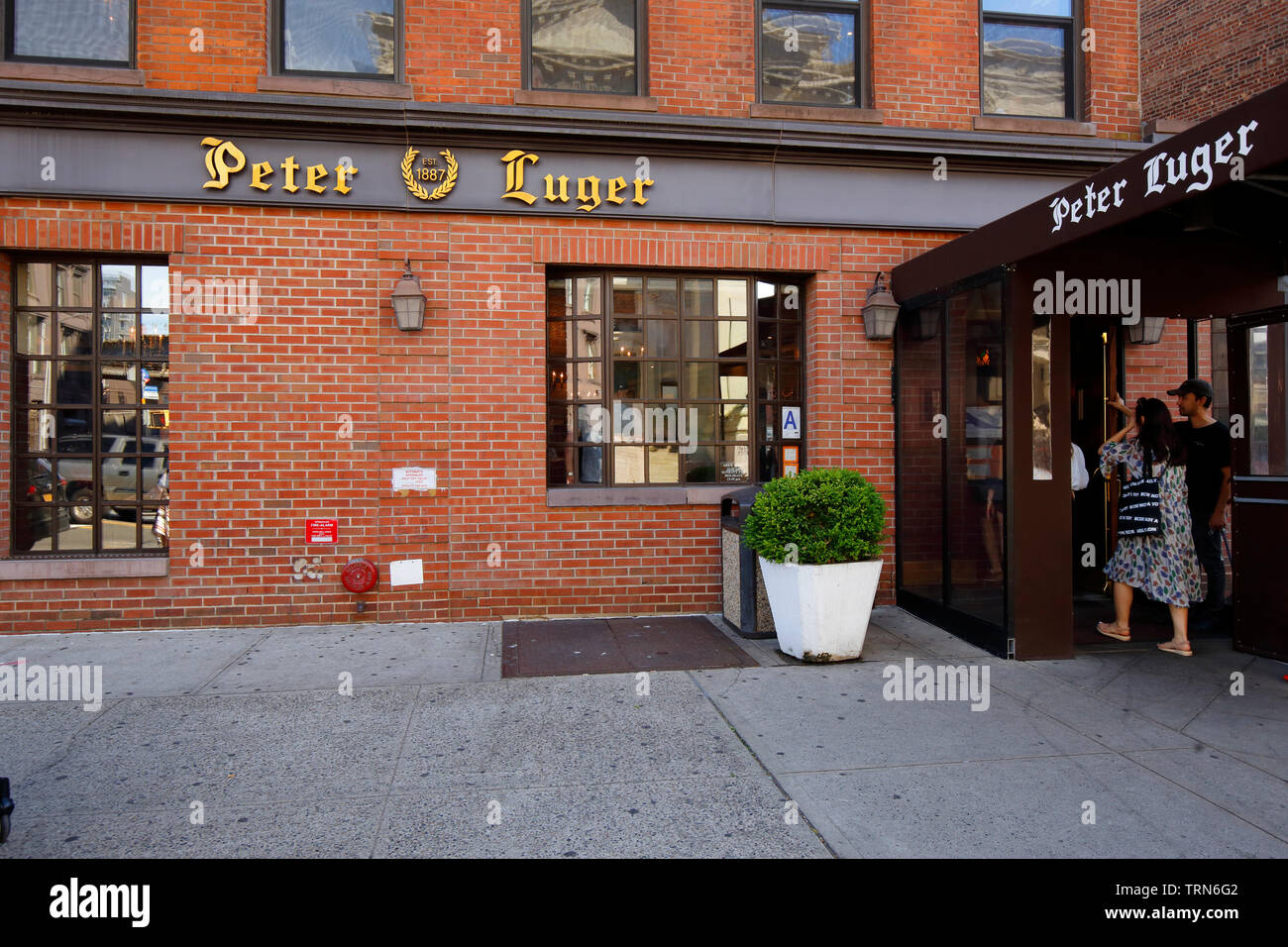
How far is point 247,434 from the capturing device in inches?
→ 282

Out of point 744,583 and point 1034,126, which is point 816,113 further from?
point 744,583

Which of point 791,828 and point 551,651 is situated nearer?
point 791,828

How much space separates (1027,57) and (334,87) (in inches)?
263

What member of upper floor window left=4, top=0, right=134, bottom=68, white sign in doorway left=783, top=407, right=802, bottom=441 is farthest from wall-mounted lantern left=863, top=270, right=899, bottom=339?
upper floor window left=4, top=0, right=134, bottom=68

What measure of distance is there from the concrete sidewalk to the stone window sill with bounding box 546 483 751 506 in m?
1.75

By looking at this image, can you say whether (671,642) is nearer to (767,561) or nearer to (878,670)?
(767,561)

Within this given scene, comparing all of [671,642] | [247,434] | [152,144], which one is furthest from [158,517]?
[671,642]

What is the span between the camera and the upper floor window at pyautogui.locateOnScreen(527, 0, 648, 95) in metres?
7.65

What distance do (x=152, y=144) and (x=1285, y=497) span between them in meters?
9.29

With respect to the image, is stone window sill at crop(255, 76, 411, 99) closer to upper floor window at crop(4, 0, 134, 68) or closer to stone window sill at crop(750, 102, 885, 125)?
upper floor window at crop(4, 0, 134, 68)

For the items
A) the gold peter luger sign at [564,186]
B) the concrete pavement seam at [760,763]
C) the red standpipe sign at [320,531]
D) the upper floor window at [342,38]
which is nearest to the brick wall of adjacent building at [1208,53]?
the gold peter luger sign at [564,186]

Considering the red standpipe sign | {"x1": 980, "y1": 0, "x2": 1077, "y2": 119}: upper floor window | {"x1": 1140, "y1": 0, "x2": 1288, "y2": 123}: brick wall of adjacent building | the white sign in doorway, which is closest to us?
the red standpipe sign

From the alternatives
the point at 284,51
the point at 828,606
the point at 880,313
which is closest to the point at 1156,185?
the point at 880,313

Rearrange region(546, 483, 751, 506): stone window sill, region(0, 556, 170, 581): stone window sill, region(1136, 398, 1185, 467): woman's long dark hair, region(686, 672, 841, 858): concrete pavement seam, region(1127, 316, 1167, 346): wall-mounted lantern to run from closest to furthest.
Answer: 1. region(686, 672, 841, 858): concrete pavement seam
2. region(1136, 398, 1185, 467): woman's long dark hair
3. region(0, 556, 170, 581): stone window sill
4. region(546, 483, 751, 506): stone window sill
5. region(1127, 316, 1167, 346): wall-mounted lantern
